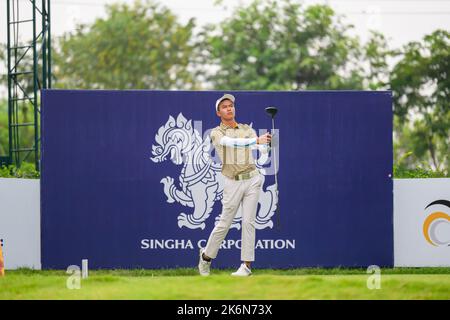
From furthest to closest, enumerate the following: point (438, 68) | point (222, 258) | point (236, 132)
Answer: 1. point (438, 68)
2. point (222, 258)
3. point (236, 132)

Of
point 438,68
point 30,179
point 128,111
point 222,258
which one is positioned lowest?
point 222,258

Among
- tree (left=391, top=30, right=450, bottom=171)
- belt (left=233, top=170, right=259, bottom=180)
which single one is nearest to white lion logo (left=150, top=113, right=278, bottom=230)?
belt (left=233, top=170, right=259, bottom=180)

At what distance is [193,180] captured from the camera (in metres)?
14.6

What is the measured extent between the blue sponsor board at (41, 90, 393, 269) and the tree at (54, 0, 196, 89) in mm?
36881

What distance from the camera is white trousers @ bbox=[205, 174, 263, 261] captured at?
12.4m

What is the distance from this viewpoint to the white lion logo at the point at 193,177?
14.6 metres

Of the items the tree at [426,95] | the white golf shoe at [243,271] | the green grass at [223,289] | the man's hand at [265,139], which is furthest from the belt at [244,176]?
the tree at [426,95]

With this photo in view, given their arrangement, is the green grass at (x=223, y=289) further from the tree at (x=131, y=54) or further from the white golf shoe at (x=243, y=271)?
the tree at (x=131, y=54)

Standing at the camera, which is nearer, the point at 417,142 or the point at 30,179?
the point at 30,179

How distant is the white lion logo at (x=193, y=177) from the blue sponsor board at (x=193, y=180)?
0.01 metres

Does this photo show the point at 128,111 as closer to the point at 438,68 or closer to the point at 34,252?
the point at 34,252

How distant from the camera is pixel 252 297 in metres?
9.89

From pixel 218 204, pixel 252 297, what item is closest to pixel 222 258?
pixel 218 204
